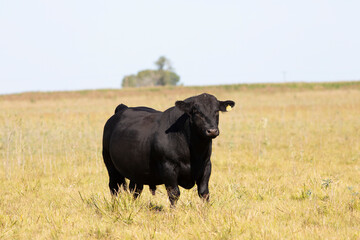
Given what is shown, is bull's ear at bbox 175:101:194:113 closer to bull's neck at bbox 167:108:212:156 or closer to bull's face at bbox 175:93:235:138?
bull's face at bbox 175:93:235:138

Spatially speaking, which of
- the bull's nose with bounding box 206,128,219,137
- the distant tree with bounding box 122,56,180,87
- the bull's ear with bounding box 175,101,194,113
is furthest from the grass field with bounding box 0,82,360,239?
the distant tree with bounding box 122,56,180,87

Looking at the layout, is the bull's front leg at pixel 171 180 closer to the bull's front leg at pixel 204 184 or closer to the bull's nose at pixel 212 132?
the bull's front leg at pixel 204 184

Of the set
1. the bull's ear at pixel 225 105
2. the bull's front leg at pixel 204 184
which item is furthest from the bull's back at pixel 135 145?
the bull's ear at pixel 225 105

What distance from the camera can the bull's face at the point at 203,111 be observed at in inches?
241

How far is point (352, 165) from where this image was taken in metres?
11.2

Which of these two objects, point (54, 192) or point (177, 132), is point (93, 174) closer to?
point (54, 192)

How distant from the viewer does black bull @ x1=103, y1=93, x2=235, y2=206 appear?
6.31 m

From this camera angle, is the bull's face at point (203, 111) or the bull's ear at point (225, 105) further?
the bull's ear at point (225, 105)

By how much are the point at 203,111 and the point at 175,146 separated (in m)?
0.69

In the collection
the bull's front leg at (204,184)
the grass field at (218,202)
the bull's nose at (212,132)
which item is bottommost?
the grass field at (218,202)

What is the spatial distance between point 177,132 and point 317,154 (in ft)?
24.4

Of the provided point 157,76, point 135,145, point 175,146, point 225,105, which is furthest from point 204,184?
point 157,76

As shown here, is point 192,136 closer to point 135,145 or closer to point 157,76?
point 135,145

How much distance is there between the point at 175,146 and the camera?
650cm
